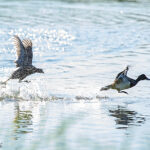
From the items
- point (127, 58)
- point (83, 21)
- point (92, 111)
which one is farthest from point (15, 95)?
point (83, 21)

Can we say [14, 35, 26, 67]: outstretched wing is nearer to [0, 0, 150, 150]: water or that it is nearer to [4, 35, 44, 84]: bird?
[4, 35, 44, 84]: bird

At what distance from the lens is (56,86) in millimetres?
13602

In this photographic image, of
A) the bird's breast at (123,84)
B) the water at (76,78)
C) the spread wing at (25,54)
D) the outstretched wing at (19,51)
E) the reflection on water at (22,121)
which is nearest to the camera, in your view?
the water at (76,78)

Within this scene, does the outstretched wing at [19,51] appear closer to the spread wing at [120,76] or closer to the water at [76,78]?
the water at [76,78]

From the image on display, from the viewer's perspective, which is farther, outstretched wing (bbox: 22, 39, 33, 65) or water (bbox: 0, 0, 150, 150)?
outstretched wing (bbox: 22, 39, 33, 65)

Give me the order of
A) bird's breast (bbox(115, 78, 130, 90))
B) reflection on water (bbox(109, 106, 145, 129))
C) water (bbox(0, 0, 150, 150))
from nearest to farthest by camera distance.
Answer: water (bbox(0, 0, 150, 150)) → reflection on water (bbox(109, 106, 145, 129)) → bird's breast (bbox(115, 78, 130, 90))

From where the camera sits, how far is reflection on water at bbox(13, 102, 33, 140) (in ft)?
30.6

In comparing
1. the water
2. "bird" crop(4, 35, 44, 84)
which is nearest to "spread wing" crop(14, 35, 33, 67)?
"bird" crop(4, 35, 44, 84)

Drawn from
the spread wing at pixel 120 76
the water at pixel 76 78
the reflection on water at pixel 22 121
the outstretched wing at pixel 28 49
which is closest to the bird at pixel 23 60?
the outstretched wing at pixel 28 49

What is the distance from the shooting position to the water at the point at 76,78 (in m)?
8.80

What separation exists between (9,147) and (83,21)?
18.7 metres

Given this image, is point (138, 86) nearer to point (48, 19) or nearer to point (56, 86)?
point (56, 86)

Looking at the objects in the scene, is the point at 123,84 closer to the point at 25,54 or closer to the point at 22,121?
the point at 25,54

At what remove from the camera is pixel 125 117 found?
10.8m
